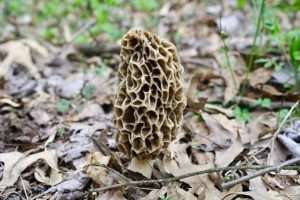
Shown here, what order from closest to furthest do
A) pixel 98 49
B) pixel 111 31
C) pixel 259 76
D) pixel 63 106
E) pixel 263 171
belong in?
pixel 263 171 < pixel 63 106 < pixel 259 76 < pixel 98 49 < pixel 111 31

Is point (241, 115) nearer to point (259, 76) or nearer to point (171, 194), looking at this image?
point (259, 76)

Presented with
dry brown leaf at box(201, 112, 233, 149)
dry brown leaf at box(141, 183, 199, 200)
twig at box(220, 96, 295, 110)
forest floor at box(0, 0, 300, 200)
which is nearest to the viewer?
dry brown leaf at box(141, 183, 199, 200)

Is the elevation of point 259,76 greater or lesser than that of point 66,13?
lesser

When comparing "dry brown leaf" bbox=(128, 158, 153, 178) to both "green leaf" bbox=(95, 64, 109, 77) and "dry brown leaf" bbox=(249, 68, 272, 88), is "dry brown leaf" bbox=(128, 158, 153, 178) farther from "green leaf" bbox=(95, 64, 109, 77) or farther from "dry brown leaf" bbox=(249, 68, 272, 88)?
"green leaf" bbox=(95, 64, 109, 77)

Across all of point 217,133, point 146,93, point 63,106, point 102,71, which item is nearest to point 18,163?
point 146,93

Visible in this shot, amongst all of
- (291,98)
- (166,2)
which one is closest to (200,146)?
(291,98)

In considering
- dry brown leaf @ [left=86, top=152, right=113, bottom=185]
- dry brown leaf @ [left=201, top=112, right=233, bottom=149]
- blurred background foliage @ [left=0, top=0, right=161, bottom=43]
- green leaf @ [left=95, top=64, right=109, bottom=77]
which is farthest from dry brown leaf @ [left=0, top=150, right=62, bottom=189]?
blurred background foliage @ [left=0, top=0, right=161, bottom=43]
